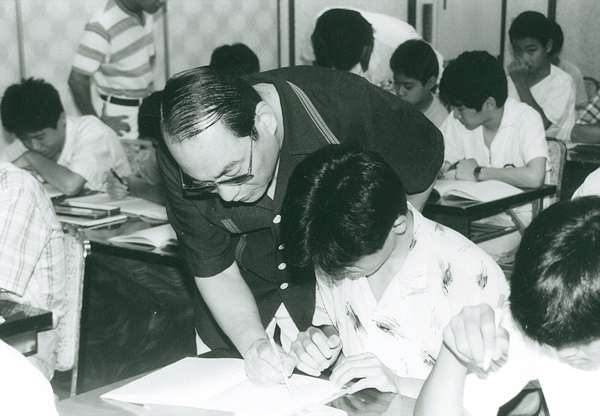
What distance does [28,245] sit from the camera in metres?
2.05

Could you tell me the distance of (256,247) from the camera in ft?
6.29

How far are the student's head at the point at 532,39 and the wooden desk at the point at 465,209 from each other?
2.15 meters

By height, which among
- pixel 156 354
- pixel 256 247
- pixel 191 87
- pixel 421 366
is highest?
pixel 191 87

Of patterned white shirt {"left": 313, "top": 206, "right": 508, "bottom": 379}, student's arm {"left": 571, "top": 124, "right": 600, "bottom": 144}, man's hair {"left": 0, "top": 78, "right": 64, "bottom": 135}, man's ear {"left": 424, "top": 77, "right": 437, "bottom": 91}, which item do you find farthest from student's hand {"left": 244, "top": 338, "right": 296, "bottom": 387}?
student's arm {"left": 571, "top": 124, "right": 600, "bottom": 144}

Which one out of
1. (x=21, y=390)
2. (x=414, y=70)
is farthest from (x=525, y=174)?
(x=21, y=390)

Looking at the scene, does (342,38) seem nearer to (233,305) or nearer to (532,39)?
(532,39)

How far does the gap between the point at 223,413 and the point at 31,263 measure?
98 centimetres

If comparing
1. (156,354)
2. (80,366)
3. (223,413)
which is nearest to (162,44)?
(156,354)

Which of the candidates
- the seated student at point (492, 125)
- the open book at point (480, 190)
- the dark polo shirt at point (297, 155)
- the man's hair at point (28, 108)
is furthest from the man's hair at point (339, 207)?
the man's hair at point (28, 108)

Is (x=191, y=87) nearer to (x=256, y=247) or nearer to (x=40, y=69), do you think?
(x=256, y=247)

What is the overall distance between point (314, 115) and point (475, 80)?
1856mm

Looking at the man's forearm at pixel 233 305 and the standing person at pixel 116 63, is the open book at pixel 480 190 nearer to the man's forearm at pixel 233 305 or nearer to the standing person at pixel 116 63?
the man's forearm at pixel 233 305

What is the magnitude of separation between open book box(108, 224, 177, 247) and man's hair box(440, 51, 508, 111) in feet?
4.89

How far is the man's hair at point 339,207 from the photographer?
143 cm
